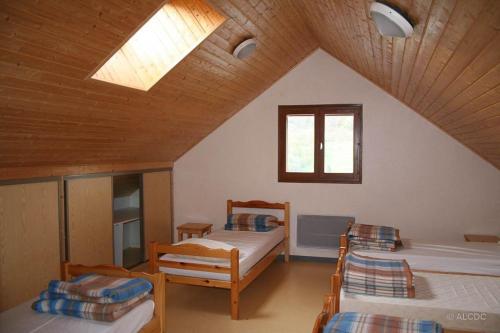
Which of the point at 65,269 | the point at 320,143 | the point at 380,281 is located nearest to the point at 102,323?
the point at 65,269

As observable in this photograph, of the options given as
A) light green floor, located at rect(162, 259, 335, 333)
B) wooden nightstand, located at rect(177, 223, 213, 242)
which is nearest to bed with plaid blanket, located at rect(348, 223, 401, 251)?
light green floor, located at rect(162, 259, 335, 333)

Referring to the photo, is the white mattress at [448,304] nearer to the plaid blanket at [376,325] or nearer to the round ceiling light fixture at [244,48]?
the plaid blanket at [376,325]

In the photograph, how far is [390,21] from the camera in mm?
1988

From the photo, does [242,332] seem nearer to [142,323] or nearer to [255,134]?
[142,323]

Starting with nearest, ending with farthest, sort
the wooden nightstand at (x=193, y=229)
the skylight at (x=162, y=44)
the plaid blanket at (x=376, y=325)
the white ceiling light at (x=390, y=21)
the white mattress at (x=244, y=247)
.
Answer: the white ceiling light at (x=390, y=21), the plaid blanket at (x=376, y=325), the skylight at (x=162, y=44), the white mattress at (x=244, y=247), the wooden nightstand at (x=193, y=229)

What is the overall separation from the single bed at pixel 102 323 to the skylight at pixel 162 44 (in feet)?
4.67

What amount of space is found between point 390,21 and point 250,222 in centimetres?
356

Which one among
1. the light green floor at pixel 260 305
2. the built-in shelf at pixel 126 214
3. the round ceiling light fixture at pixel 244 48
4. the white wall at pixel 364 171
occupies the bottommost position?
the light green floor at pixel 260 305

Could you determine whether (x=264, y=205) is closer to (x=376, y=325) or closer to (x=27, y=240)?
(x=27, y=240)

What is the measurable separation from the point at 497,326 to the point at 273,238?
2648 millimetres

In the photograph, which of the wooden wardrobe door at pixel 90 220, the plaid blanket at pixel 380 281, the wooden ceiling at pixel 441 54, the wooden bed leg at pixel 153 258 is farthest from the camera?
the wooden wardrobe door at pixel 90 220

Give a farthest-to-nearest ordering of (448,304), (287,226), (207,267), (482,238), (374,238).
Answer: (287,226) < (482,238) < (374,238) < (207,267) < (448,304)

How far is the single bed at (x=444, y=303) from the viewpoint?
2600 mm

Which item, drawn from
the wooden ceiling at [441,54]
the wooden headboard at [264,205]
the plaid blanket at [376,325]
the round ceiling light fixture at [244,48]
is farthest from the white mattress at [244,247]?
the wooden ceiling at [441,54]
